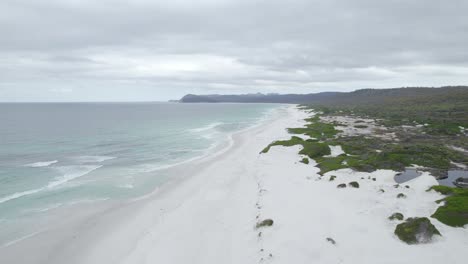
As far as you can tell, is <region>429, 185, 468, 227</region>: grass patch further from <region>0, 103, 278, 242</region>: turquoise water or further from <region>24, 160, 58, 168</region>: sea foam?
<region>24, 160, 58, 168</region>: sea foam

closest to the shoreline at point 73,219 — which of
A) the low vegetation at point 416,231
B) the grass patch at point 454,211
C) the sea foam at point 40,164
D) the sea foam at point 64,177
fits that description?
the sea foam at point 64,177

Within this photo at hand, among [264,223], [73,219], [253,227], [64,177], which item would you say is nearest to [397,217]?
[264,223]

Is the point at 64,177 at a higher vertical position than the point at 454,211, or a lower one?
lower

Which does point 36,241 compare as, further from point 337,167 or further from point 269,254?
point 337,167

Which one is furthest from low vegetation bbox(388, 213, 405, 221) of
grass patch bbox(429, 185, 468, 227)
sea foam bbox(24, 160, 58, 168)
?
sea foam bbox(24, 160, 58, 168)

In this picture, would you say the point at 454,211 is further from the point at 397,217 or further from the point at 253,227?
the point at 253,227

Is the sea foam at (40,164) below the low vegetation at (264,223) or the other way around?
below

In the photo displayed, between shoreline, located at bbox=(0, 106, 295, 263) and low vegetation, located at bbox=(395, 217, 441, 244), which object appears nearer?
low vegetation, located at bbox=(395, 217, 441, 244)

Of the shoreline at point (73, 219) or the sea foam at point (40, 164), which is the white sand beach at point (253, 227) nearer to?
the shoreline at point (73, 219)

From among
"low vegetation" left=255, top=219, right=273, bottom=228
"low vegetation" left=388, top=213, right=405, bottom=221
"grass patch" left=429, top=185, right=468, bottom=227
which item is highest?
"grass patch" left=429, top=185, right=468, bottom=227
